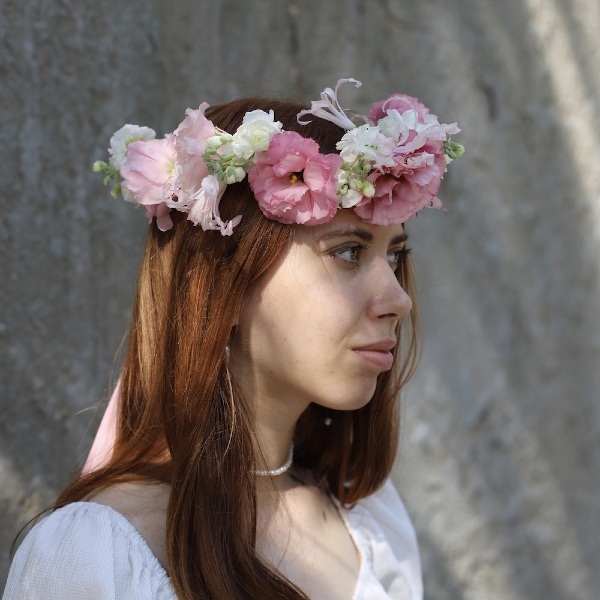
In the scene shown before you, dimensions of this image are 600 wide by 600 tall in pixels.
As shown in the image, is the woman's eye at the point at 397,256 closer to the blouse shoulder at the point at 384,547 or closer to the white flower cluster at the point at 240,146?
the white flower cluster at the point at 240,146

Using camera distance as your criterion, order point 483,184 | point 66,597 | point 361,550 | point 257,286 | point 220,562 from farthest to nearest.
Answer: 1. point 483,184
2. point 361,550
3. point 257,286
4. point 220,562
5. point 66,597

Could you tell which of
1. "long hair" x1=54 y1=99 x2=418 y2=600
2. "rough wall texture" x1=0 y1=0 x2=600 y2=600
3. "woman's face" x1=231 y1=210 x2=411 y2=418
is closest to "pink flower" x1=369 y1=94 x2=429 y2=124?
"long hair" x1=54 y1=99 x2=418 y2=600

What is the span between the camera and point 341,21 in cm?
271

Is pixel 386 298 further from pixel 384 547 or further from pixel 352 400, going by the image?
pixel 384 547

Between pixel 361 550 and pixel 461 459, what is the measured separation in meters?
0.93

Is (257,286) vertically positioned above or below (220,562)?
above

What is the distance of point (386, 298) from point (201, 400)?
0.39 metres

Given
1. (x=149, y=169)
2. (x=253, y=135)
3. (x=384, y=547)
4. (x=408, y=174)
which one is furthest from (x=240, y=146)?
(x=384, y=547)

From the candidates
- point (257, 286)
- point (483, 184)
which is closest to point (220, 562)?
point (257, 286)

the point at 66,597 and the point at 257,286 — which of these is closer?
the point at 66,597

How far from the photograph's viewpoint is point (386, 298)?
1780mm

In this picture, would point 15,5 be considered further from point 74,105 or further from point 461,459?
point 461,459

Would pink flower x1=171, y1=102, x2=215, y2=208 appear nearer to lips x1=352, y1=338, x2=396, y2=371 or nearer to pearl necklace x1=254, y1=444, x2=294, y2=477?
lips x1=352, y1=338, x2=396, y2=371

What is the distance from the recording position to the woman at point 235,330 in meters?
1.63
